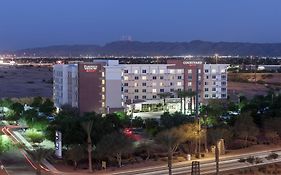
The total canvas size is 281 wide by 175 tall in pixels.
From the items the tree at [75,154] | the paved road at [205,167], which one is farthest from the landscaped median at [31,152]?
the paved road at [205,167]

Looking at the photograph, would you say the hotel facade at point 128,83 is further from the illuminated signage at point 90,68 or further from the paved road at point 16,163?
the paved road at point 16,163

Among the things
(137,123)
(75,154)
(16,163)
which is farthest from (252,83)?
(16,163)

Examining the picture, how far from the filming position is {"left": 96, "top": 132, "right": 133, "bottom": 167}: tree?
118 ft

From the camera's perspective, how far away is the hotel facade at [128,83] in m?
66.8

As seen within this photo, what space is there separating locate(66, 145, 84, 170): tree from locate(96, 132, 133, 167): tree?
119 centimetres

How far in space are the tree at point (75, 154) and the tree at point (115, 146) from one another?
1.19 meters

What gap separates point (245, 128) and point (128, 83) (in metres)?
32.1

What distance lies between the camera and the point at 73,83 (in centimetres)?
6844

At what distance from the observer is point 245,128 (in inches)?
1786

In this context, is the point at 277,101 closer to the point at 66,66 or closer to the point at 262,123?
the point at 262,123

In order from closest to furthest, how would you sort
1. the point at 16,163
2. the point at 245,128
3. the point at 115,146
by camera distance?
the point at 115,146 → the point at 16,163 → the point at 245,128

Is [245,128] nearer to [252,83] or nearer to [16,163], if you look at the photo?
[16,163]

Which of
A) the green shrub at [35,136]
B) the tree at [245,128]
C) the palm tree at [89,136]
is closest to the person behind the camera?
the palm tree at [89,136]

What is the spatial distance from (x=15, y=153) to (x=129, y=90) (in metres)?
35.5
